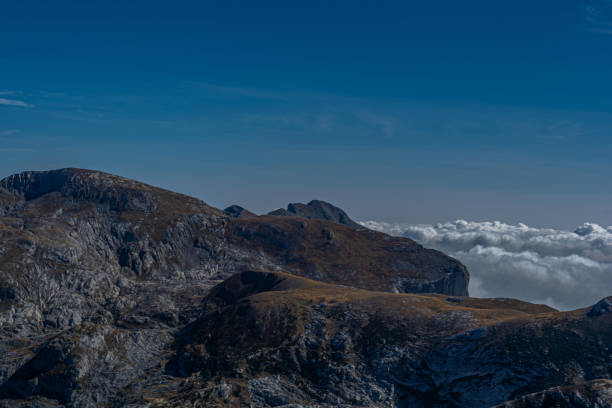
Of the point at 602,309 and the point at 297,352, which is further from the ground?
the point at 602,309

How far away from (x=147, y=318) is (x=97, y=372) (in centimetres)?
3997

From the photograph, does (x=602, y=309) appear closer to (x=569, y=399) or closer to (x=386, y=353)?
(x=386, y=353)

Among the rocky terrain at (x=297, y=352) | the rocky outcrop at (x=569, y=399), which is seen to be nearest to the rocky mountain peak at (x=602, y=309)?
the rocky terrain at (x=297, y=352)

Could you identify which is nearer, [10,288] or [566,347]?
[566,347]

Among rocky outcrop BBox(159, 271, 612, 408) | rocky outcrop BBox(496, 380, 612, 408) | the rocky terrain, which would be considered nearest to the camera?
rocky outcrop BBox(496, 380, 612, 408)

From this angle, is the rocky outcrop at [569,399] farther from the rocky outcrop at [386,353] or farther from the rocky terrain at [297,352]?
the rocky outcrop at [386,353]

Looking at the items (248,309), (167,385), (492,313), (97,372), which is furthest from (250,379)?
(492,313)

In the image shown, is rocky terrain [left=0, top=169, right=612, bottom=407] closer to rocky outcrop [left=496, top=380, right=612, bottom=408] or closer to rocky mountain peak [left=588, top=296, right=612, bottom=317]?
rocky mountain peak [left=588, top=296, right=612, bottom=317]

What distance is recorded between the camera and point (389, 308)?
148 m

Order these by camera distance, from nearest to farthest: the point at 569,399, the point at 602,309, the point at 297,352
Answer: the point at 569,399 → the point at 602,309 → the point at 297,352

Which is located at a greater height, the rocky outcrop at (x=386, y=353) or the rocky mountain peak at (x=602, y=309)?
the rocky mountain peak at (x=602, y=309)

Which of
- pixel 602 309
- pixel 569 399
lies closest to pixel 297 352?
pixel 569 399

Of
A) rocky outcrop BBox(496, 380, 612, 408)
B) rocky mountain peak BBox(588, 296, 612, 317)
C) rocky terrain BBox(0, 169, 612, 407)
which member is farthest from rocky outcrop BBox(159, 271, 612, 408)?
rocky outcrop BBox(496, 380, 612, 408)

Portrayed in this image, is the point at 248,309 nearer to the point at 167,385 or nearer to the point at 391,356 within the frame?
the point at 167,385
